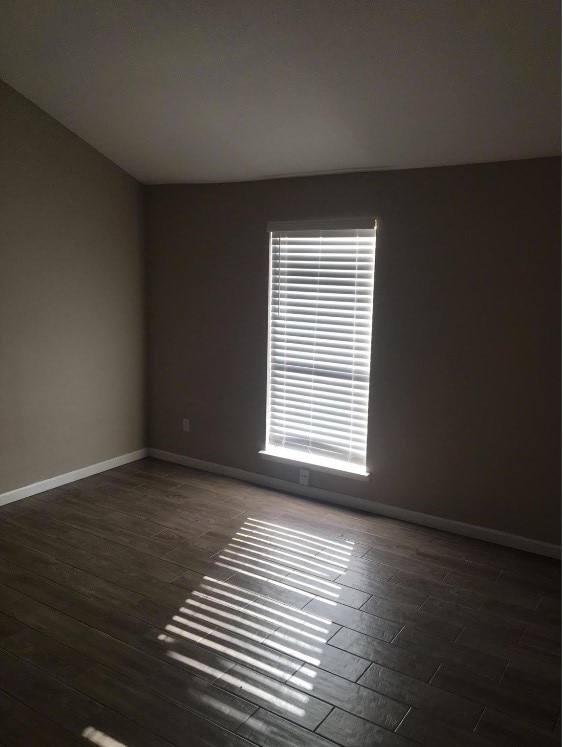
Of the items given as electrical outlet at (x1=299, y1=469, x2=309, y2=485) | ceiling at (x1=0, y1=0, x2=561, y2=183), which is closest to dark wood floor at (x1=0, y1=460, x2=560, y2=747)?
electrical outlet at (x1=299, y1=469, x2=309, y2=485)

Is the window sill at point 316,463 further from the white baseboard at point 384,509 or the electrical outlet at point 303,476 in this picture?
the white baseboard at point 384,509

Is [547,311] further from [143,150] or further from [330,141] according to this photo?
[143,150]

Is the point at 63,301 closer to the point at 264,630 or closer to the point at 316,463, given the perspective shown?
the point at 316,463

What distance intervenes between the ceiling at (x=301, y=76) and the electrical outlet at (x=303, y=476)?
83.9 inches

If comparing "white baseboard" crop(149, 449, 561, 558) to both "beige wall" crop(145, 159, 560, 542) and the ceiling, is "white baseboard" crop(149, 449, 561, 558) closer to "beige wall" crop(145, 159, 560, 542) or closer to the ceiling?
"beige wall" crop(145, 159, 560, 542)

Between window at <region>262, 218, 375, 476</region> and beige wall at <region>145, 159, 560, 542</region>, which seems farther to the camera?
window at <region>262, 218, 375, 476</region>

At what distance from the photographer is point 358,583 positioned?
3.34m

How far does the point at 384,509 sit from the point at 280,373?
1245 mm

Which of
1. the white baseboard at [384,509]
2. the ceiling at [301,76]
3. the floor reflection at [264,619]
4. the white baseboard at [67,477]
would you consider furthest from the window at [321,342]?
the white baseboard at [67,477]

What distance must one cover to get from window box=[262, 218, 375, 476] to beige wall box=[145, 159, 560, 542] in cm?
10

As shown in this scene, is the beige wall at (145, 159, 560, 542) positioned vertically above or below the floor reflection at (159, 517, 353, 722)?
above

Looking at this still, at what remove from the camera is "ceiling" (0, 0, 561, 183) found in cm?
271

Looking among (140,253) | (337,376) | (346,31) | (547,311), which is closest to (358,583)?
(337,376)

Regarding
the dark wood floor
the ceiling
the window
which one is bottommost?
the dark wood floor
